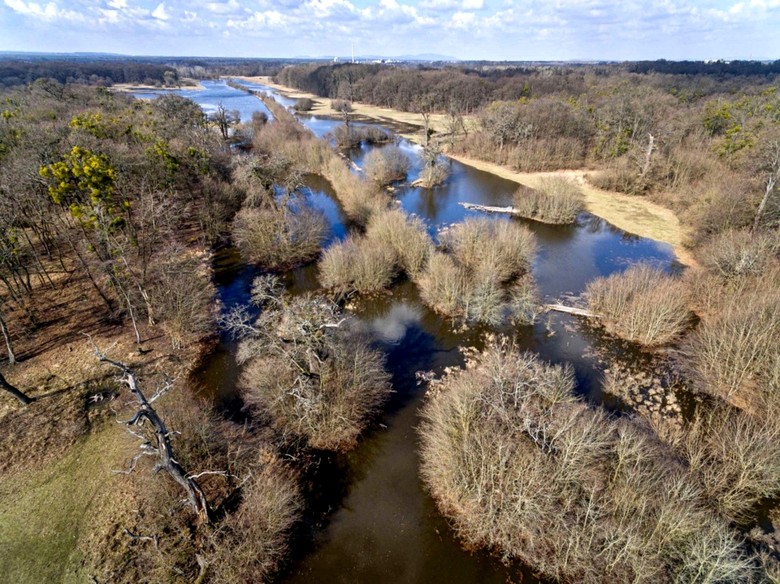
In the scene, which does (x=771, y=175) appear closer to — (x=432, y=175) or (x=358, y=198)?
(x=432, y=175)

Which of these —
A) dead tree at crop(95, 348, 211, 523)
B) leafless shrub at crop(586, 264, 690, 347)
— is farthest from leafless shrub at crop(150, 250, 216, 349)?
leafless shrub at crop(586, 264, 690, 347)

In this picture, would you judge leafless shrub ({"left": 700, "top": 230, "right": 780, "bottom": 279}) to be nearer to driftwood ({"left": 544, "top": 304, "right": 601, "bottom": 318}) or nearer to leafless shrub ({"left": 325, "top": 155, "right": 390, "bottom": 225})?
driftwood ({"left": 544, "top": 304, "right": 601, "bottom": 318})

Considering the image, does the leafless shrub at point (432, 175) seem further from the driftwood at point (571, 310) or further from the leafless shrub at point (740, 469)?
the leafless shrub at point (740, 469)

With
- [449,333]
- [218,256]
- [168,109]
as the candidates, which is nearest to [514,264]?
[449,333]

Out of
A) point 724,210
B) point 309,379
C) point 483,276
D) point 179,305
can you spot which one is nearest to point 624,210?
point 724,210

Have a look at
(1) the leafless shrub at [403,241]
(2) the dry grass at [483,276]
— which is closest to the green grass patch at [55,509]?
(2) the dry grass at [483,276]

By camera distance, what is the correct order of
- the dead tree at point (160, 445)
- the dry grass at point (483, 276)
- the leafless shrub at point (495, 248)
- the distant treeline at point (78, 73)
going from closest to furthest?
the dead tree at point (160, 445)
the dry grass at point (483, 276)
the leafless shrub at point (495, 248)
the distant treeline at point (78, 73)
